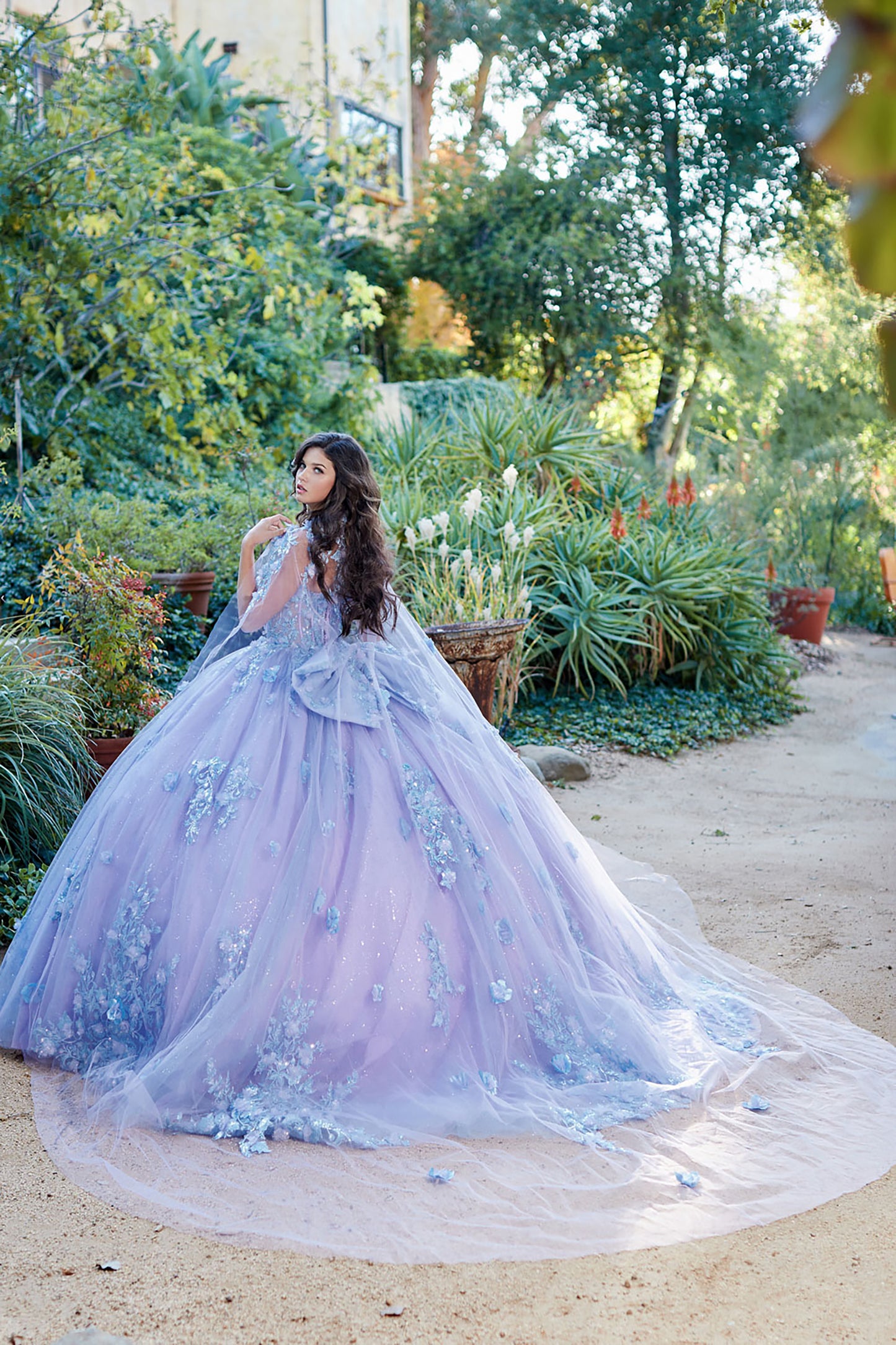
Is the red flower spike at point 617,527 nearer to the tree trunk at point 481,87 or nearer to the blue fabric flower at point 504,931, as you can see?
the blue fabric flower at point 504,931

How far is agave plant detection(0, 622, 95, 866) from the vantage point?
4316 mm

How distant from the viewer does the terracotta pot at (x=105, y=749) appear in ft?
15.8

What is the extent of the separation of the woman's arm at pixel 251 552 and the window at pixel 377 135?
30.7 feet

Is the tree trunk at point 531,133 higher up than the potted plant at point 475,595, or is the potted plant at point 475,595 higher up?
the tree trunk at point 531,133

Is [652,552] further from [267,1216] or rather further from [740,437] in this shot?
[740,437]

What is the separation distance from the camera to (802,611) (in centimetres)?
1152

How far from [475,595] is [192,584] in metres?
1.67

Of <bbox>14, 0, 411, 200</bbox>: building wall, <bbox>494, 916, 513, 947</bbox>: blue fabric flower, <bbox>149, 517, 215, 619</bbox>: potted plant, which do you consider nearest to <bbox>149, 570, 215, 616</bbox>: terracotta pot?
<bbox>149, 517, 215, 619</bbox>: potted plant

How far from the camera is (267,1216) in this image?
2479mm

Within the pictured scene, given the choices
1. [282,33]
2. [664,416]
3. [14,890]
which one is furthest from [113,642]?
[664,416]

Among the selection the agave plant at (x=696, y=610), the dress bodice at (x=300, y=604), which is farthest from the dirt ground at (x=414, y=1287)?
the agave plant at (x=696, y=610)

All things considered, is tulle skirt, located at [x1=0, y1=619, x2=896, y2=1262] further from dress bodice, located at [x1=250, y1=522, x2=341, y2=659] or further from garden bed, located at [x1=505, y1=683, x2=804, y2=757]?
garden bed, located at [x1=505, y1=683, x2=804, y2=757]

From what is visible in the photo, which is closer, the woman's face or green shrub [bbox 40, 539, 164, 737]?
the woman's face

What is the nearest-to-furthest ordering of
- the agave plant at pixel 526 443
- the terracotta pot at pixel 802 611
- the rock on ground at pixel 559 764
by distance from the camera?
the rock on ground at pixel 559 764 → the agave plant at pixel 526 443 → the terracotta pot at pixel 802 611
